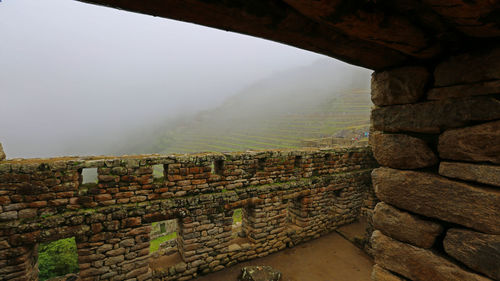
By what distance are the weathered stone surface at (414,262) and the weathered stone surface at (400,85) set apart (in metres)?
1.35

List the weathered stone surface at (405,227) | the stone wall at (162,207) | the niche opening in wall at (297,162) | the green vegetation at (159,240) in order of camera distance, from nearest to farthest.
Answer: the weathered stone surface at (405,227) < the stone wall at (162,207) < the niche opening in wall at (297,162) < the green vegetation at (159,240)

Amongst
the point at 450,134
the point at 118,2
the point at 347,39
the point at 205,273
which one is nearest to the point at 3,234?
the point at 205,273

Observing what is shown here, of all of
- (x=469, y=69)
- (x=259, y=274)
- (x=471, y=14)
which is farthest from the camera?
(x=259, y=274)

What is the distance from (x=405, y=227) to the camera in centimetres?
196

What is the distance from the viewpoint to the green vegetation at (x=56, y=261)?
7.91m

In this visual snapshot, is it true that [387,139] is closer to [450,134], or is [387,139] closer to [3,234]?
[450,134]

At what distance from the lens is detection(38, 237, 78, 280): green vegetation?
791 centimetres

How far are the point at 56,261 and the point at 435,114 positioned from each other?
12.1m

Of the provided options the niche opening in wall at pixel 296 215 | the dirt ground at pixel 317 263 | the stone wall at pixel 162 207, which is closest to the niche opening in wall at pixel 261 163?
the stone wall at pixel 162 207

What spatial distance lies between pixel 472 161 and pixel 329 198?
284 inches

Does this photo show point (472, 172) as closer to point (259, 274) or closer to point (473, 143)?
point (473, 143)

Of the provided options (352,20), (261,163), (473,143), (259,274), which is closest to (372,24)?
(352,20)

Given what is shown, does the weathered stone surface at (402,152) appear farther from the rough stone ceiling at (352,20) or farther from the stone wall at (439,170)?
the rough stone ceiling at (352,20)

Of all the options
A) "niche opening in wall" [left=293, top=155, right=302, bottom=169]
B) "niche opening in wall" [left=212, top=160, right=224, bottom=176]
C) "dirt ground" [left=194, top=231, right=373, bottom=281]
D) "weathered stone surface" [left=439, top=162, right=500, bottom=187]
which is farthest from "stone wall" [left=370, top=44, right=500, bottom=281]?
"niche opening in wall" [left=293, top=155, right=302, bottom=169]
